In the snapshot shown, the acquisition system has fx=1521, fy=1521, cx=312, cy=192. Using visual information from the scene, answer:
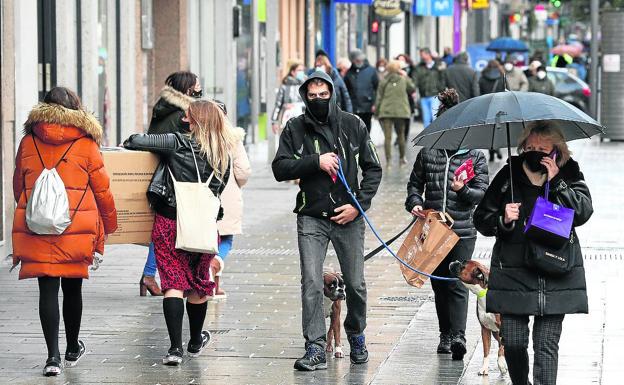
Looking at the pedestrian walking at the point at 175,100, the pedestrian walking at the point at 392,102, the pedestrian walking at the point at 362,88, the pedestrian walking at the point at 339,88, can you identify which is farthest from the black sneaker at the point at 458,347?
the pedestrian walking at the point at 362,88

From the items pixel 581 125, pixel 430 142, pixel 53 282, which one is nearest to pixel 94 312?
pixel 53 282

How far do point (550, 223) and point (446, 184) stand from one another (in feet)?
7.11

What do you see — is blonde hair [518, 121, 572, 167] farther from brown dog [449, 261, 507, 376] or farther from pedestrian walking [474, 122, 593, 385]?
brown dog [449, 261, 507, 376]

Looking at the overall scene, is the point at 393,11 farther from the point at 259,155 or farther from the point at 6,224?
the point at 6,224

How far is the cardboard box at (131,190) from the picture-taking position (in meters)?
9.30

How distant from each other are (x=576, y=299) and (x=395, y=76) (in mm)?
17828

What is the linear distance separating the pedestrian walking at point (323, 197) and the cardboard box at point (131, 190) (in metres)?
1.00

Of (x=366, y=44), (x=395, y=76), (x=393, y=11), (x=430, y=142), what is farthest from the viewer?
(x=366, y=44)

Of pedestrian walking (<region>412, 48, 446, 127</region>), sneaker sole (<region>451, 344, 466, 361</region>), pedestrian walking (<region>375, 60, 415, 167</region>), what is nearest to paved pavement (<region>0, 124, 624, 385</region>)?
sneaker sole (<region>451, 344, 466, 361</region>)

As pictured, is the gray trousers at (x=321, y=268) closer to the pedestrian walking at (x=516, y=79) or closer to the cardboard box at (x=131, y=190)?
the cardboard box at (x=131, y=190)

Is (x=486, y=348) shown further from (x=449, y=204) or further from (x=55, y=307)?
(x=55, y=307)

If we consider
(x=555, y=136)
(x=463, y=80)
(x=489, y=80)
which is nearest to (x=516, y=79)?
(x=489, y=80)

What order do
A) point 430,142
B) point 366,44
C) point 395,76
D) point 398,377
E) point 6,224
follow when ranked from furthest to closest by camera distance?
point 366,44
point 395,76
point 6,224
point 398,377
point 430,142

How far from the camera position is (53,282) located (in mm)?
8633
